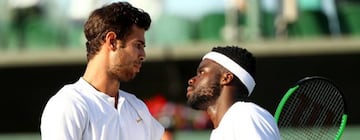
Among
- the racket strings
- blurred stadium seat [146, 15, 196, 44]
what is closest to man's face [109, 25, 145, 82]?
the racket strings

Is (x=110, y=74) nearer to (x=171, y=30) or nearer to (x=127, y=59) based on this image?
(x=127, y=59)

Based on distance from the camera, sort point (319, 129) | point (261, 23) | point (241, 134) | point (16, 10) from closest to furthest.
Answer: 1. point (241, 134)
2. point (319, 129)
3. point (261, 23)
4. point (16, 10)

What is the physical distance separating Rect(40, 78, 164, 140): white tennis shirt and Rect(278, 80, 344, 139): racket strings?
116 centimetres

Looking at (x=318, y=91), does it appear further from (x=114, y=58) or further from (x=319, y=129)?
(x=114, y=58)

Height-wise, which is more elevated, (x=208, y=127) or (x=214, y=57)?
(x=214, y=57)

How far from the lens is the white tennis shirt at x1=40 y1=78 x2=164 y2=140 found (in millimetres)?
4352

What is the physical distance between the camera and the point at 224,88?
4762mm

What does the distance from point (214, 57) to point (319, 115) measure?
1.34m

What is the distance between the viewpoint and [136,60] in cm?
460

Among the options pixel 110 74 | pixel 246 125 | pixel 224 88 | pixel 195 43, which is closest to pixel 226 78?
pixel 224 88

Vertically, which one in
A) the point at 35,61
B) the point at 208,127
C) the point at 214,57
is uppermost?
the point at 214,57

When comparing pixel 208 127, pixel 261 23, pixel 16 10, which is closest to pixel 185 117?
pixel 208 127

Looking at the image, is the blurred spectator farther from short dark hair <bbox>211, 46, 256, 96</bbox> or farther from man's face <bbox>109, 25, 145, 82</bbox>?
man's face <bbox>109, 25, 145, 82</bbox>

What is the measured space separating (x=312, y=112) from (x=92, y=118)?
1.81 m
